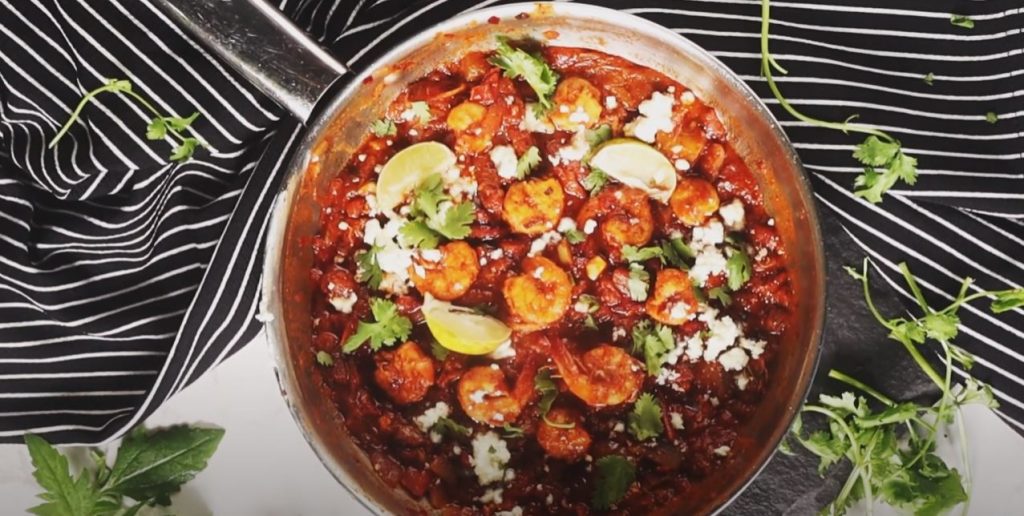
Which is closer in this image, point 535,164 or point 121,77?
point 535,164

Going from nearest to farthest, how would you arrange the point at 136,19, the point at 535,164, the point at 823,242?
the point at 823,242 < the point at 535,164 < the point at 136,19

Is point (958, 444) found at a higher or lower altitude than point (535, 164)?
lower

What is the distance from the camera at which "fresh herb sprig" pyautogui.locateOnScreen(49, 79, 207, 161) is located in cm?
253

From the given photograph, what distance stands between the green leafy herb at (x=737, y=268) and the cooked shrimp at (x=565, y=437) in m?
0.42

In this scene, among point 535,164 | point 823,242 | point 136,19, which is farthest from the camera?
point 136,19

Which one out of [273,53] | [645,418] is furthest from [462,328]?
[273,53]

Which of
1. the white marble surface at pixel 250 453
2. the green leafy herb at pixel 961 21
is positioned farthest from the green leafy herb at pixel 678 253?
the white marble surface at pixel 250 453

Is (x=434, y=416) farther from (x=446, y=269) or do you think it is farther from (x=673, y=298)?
(x=673, y=298)

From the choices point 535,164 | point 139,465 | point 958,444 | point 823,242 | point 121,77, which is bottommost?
point 139,465

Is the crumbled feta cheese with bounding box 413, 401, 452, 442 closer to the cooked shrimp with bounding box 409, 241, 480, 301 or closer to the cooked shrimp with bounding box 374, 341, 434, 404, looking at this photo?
the cooked shrimp with bounding box 374, 341, 434, 404

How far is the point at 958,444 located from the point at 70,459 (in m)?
2.00

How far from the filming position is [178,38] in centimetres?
256

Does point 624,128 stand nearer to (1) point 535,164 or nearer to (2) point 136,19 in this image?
(1) point 535,164

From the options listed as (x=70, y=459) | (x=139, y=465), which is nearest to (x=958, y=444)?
(x=139, y=465)
